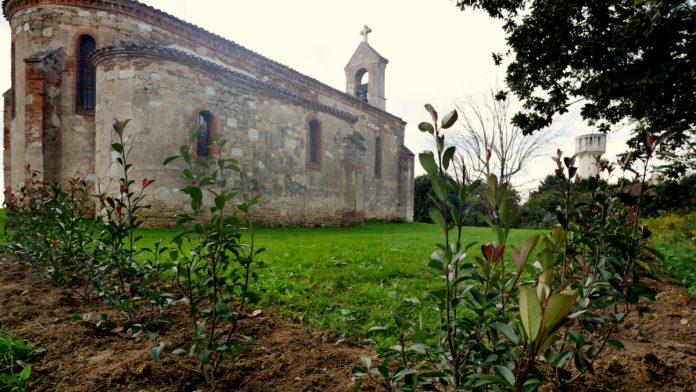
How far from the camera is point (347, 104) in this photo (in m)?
18.8

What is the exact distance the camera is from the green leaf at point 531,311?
0.71 metres

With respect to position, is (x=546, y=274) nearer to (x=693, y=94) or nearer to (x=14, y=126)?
(x=693, y=94)

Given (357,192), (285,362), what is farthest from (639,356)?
(357,192)

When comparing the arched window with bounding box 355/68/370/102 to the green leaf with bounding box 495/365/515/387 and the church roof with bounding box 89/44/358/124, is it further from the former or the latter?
the green leaf with bounding box 495/365/515/387

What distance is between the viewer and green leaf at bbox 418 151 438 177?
1.10 metres

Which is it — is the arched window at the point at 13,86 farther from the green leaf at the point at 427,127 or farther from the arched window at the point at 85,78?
the green leaf at the point at 427,127

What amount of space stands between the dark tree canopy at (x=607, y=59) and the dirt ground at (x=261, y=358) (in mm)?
3473

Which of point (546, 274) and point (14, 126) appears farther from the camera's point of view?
point (14, 126)

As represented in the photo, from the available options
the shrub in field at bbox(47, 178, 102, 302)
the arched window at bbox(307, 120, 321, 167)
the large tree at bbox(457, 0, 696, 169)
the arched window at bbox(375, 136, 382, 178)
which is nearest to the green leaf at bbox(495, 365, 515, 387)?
the shrub in field at bbox(47, 178, 102, 302)

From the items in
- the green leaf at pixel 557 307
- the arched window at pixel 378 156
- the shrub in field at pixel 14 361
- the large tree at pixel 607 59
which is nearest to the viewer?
the green leaf at pixel 557 307

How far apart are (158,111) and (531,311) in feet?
36.0

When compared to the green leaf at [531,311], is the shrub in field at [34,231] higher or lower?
lower

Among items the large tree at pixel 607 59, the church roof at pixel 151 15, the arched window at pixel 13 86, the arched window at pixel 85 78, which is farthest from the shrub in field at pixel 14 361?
the arched window at pixel 13 86

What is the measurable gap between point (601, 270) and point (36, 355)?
3.04m
